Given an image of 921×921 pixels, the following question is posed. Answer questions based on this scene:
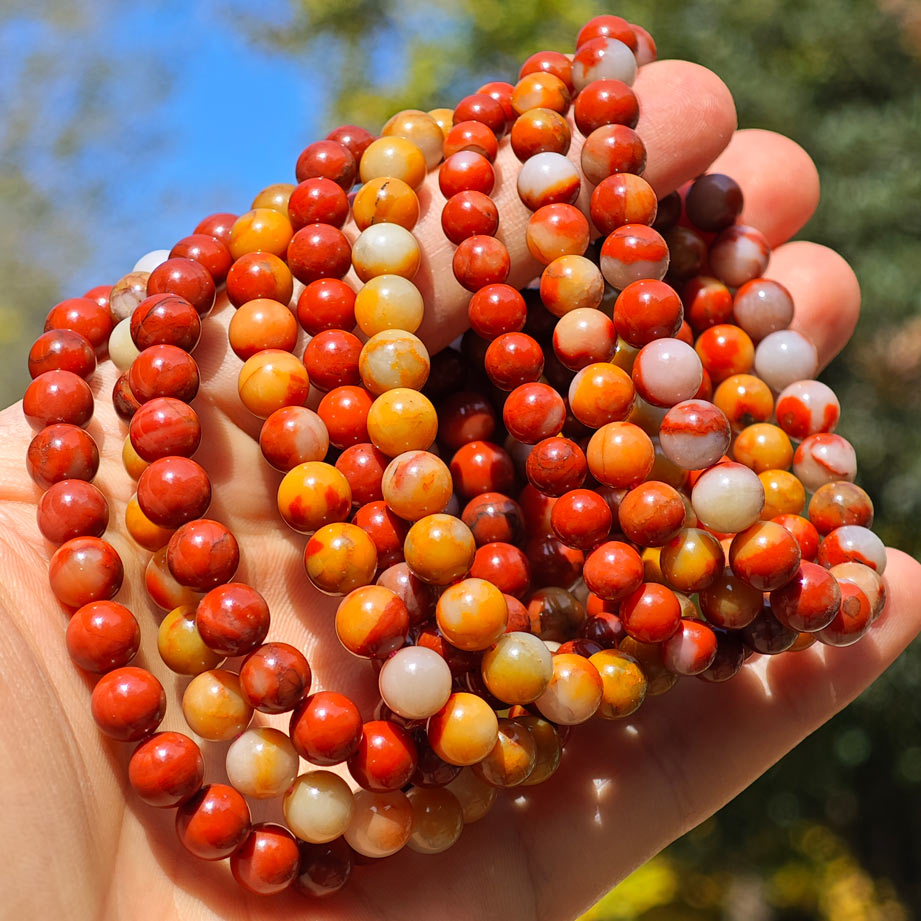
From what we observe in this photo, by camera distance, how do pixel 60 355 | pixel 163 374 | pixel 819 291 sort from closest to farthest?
pixel 163 374 → pixel 60 355 → pixel 819 291

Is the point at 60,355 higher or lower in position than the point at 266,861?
higher

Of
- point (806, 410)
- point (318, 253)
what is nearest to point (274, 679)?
point (318, 253)

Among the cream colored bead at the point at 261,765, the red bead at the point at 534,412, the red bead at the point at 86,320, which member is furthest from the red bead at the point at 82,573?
the red bead at the point at 534,412

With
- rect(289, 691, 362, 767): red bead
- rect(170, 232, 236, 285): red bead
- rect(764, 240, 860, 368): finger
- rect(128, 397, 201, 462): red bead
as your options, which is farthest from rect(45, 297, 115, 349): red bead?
rect(764, 240, 860, 368): finger

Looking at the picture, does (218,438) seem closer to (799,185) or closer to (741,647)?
(741,647)

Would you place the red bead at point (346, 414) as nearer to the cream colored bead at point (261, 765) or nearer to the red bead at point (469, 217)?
the red bead at point (469, 217)

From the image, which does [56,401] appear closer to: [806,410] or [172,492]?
[172,492]
